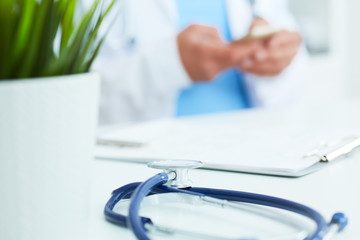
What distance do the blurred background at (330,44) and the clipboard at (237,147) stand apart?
1.22 m

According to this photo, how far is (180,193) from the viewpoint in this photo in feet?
1.08

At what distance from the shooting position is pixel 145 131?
0.67 metres

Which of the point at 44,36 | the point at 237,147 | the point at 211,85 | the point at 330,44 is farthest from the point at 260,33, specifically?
the point at 44,36

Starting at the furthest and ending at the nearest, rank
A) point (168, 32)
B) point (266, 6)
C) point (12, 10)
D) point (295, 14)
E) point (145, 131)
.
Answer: point (295, 14) → point (266, 6) → point (168, 32) → point (145, 131) → point (12, 10)

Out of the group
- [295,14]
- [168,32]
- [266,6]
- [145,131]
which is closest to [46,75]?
Result: [145,131]

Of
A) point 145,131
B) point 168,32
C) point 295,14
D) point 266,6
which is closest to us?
point 145,131

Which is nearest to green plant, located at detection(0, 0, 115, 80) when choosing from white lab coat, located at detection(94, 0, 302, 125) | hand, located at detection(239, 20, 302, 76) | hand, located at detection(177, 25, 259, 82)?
white lab coat, located at detection(94, 0, 302, 125)

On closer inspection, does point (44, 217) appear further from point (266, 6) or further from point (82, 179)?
point (266, 6)

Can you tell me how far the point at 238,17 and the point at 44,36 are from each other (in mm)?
1295

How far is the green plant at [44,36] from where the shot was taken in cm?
22

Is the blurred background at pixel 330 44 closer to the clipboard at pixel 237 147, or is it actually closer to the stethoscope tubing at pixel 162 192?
the clipboard at pixel 237 147

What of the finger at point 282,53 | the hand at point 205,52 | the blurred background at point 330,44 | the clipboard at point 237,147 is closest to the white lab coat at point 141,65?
the hand at point 205,52

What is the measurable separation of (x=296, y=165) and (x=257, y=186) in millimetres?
52

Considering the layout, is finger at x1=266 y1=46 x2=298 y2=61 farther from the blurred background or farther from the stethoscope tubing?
the stethoscope tubing
